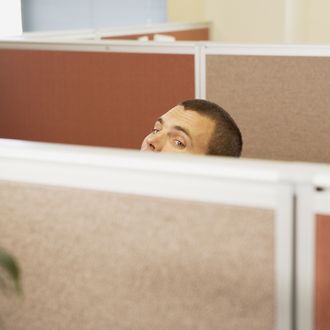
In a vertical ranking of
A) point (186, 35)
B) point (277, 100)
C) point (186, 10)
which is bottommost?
point (277, 100)

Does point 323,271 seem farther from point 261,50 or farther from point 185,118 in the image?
point 261,50

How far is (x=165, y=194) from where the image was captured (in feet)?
2.19

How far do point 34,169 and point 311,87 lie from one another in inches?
52.7

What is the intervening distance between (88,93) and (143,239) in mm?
1564

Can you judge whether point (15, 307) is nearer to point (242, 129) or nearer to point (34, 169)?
point (34, 169)

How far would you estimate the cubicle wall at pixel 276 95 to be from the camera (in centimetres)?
194

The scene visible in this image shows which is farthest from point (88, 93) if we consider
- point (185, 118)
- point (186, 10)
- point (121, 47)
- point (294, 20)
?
point (186, 10)

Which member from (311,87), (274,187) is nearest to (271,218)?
(274,187)

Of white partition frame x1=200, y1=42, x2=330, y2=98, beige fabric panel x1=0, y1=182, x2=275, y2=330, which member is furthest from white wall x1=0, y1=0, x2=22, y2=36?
beige fabric panel x1=0, y1=182, x2=275, y2=330

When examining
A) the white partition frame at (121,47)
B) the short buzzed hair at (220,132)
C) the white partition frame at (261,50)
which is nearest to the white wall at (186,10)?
the white partition frame at (121,47)

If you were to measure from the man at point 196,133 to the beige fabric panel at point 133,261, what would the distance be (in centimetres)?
60

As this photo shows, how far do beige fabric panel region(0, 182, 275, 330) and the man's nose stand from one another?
0.61m

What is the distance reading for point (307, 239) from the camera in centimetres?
63

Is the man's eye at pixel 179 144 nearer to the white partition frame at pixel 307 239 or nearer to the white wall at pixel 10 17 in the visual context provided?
the white partition frame at pixel 307 239
